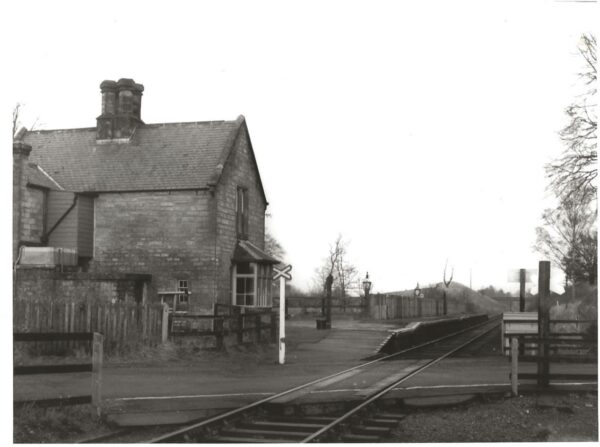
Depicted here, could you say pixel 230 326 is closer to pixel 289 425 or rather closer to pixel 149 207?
pixel 149 207

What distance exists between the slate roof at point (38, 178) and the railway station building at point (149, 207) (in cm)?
6

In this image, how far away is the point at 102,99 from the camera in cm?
3172

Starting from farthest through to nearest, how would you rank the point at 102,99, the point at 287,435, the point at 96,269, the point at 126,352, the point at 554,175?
the point at 102,99, the point at 96,269, the point at 554,175, the point at 126,352, the point at 287,435

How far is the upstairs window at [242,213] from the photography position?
30.8m

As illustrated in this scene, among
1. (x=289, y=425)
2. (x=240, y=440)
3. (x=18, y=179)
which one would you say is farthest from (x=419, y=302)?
(x=240, y=440)

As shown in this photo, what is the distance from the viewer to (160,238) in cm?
2884

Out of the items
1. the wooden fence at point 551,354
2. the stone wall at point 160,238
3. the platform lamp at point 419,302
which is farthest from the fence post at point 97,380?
the platform lamp at point 419,302

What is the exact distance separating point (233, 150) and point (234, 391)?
56.8ft

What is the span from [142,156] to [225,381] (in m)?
16.4

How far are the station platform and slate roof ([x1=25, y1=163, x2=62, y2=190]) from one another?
11149 mm

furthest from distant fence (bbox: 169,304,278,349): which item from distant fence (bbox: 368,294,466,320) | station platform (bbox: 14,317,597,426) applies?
distant fence (bbox: 368,294,466,320)

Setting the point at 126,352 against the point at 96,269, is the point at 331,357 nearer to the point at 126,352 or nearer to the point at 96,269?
the point at 126,352

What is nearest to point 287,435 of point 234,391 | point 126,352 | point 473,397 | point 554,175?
point 234,391

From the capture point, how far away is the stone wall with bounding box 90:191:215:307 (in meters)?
28.5
